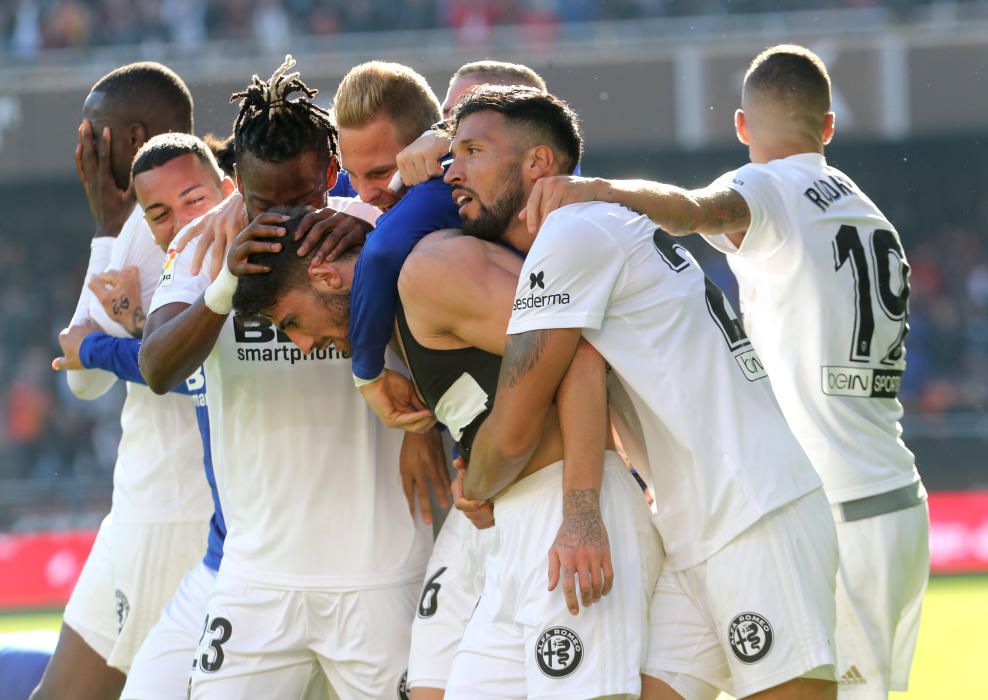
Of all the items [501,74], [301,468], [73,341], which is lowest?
[301,468]

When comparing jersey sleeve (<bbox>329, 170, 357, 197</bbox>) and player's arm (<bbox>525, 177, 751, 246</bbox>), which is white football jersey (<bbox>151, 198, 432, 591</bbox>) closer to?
jersey sleeve (<bbox>329, 170, 357, 197</bbox>)

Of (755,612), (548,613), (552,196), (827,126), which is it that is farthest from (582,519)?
(827,126)

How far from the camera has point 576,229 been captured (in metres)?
3.48

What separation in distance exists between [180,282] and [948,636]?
8.80 metres

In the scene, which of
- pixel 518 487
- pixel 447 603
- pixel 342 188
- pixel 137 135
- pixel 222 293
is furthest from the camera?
pixel 137 135

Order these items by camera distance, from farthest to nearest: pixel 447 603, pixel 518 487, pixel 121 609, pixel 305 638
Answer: pixel 121 609 → pixel 305 638 → pixel 447 603 → pixel 518 487

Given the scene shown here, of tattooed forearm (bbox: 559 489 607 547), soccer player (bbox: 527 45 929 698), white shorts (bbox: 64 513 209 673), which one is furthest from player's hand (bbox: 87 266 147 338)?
tattooed forearm (bbox: 559 489 607 547)

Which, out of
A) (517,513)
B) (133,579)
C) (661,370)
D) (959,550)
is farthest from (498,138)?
(959,550)

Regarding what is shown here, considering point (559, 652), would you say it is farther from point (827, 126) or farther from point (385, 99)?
point (827, 126)

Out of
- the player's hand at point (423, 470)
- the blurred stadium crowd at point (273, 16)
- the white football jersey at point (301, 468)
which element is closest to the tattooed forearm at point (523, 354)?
the player's hand at point (423, 470)

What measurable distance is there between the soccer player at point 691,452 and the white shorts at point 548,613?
9 cm

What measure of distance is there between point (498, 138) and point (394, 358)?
0.86 m

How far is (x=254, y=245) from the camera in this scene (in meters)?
3.78

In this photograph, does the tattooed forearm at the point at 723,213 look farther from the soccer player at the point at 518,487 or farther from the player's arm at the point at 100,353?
the player's arm at the point at 100,353
